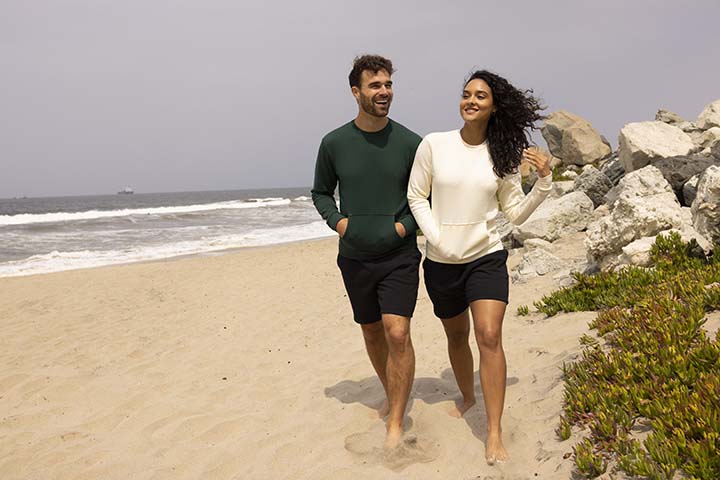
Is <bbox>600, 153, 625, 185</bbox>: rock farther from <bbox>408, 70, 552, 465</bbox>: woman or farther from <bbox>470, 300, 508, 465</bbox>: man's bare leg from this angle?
<bbox>470, 300, 508, 465</bbox>: man's bare leg

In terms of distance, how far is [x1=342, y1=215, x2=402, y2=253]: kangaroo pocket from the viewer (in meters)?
4.01

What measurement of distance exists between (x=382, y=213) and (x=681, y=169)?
24.9 ft

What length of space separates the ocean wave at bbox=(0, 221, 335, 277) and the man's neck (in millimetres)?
14013

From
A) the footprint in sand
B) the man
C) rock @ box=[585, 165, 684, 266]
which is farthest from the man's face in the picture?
rock @ box=[585, 165, 684, 266]

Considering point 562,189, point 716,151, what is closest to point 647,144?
point 716,151

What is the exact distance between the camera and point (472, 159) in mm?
3793

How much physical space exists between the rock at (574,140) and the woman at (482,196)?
70.2 ft

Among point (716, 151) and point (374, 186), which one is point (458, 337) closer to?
point (374, 186)

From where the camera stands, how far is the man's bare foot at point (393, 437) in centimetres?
396

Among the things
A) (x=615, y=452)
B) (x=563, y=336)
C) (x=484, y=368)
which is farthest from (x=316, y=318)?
(x=615, y=452)

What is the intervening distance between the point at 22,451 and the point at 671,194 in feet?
26.9

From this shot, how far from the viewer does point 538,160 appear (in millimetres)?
3703

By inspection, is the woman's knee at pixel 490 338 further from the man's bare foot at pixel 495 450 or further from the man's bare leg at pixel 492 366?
the man's bare foot at pixel 495 450

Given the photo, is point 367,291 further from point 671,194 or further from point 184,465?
point 671,194
